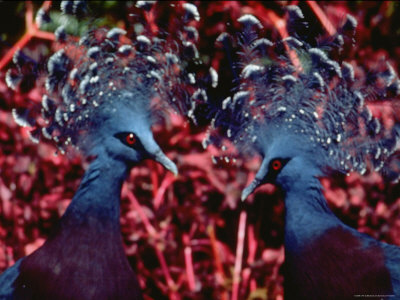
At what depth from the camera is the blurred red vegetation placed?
2242mm

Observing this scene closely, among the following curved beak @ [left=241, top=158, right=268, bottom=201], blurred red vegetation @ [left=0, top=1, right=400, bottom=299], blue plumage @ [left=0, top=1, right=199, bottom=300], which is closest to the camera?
blue plumage @ [left=0, top=1, right=199, bottom=300]

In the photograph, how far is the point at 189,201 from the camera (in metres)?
2.35

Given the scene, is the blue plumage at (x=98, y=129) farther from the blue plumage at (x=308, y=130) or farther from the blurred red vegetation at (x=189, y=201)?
the blurred red vegetation at (x=189, y=201)

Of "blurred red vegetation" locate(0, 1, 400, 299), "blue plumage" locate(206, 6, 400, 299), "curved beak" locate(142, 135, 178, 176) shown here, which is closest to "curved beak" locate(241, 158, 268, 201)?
"blue plumage" locate(206, 6, 400, 299)

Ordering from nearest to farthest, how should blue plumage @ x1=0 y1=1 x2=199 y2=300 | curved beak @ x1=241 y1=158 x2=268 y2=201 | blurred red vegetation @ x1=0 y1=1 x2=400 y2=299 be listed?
blue plumage @ x1=0 y1=1 x2=199 y2=300
curved beak @ x1=241 y1=158 x2=268 y2=201
blurred red vegetation @ x1=0 y1=1 x2=400 y2=299

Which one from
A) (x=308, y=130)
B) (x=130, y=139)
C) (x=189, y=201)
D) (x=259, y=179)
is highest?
(x=130, y=139)

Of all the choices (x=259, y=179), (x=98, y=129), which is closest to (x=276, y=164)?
(x=259, y=179)

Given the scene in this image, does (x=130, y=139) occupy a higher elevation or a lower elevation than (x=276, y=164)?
higher

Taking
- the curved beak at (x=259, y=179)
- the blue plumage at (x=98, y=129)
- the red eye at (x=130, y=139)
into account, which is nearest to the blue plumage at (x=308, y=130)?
the curved beak at (x=259, y=179)

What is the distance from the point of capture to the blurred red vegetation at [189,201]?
2242 millimetres

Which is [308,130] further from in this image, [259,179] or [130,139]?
[130,139]

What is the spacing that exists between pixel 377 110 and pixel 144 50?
2.67 feet

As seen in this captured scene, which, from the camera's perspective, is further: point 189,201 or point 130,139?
point 189,201

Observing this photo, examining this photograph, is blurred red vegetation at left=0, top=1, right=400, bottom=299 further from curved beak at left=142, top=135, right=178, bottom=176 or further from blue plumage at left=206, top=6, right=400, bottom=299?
curved beak at left=142, top=135, right=178, bottom=176
